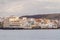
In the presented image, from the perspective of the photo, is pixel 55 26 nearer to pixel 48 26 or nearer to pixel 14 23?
pixel 48 26

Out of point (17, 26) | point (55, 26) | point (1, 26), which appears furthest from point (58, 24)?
point (1, 26)

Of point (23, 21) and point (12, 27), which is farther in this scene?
point (23, 21)

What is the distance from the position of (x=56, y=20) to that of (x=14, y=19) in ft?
26.2

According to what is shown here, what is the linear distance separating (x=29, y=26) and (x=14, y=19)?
11.7 feet

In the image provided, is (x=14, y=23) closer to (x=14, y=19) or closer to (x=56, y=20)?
(x=14, y=19)

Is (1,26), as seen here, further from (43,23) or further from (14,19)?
(43,23)

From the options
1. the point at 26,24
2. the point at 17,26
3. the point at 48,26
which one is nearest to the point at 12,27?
the point at 17,26

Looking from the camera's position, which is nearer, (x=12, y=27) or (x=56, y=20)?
(x=12, y=27)

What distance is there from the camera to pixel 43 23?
4228 cm

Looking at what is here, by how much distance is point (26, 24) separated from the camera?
4278 centimetres

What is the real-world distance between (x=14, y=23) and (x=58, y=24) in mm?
8016

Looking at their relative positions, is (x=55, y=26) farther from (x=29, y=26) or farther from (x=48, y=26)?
(x=29, y=26)

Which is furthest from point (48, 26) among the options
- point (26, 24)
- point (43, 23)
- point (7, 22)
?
point (7, 22)

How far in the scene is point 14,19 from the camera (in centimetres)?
4225
